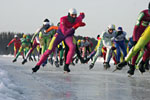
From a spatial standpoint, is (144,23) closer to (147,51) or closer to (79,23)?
(147,51)

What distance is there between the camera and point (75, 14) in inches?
360

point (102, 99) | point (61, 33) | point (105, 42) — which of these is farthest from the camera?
point (105, 42)

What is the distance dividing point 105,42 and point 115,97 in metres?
9.51

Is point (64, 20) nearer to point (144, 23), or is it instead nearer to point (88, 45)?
point (144, 23)

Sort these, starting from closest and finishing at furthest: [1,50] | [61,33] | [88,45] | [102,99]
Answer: [102,99] → [61,33] → [88,45] → [1,50]

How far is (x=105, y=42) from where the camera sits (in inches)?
546

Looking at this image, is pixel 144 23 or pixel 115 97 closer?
pixel 115 97

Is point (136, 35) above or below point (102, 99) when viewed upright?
above

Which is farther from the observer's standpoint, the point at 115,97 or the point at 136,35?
the point at 136,35

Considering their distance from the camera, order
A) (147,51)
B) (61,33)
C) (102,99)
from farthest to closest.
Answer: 1. (61,33)
2. (147,51)
3. (102,99)

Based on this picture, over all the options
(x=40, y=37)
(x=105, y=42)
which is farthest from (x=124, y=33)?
(x=40, y=37)

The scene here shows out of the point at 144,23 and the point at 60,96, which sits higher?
the point at 144,23

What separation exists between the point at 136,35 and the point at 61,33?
2329 mm

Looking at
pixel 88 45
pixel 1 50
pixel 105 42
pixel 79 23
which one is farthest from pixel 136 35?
pixel 1 50
